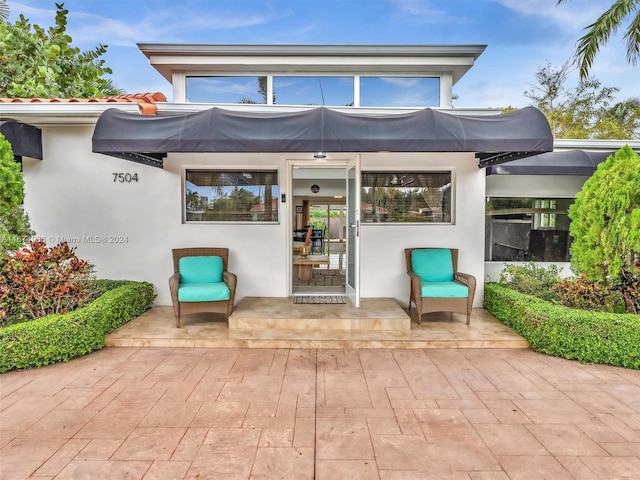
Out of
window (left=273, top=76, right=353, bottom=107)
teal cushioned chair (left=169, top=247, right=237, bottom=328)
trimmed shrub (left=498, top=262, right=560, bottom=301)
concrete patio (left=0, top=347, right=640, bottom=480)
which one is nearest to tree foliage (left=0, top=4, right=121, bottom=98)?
window (left=273, top=76, right=353, bottom=107)

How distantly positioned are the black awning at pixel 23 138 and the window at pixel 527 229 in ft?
26.4

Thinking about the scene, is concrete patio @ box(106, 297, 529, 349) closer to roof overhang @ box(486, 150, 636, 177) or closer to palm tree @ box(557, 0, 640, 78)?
roof overhang @ box(486, 150, 636, 177)

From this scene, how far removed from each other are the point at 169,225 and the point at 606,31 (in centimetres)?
1282

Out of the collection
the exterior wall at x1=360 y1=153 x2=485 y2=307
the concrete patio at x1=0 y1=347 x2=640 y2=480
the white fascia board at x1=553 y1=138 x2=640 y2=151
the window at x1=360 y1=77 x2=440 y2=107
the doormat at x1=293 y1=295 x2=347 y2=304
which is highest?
the window at x1=360 y1=77 x2=440 y2=107

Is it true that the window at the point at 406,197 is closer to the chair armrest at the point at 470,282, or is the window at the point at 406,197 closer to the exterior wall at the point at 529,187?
the chair armrest at the point at 470,282

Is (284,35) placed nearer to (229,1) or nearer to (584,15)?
(229,1)

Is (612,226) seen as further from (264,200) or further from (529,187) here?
(264,200)

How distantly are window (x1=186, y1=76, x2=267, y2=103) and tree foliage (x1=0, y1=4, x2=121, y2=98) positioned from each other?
4.80 meters

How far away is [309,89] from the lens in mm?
8555

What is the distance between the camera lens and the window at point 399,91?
335 inches

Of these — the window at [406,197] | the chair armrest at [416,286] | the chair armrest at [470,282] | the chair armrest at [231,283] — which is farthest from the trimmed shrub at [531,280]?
the chair armrest at [231,283]

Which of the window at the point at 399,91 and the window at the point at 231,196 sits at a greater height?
the window at the point at 399,91

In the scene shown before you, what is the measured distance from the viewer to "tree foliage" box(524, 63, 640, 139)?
17969mm

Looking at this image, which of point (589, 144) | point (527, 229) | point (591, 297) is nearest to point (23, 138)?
point (591, 297)
